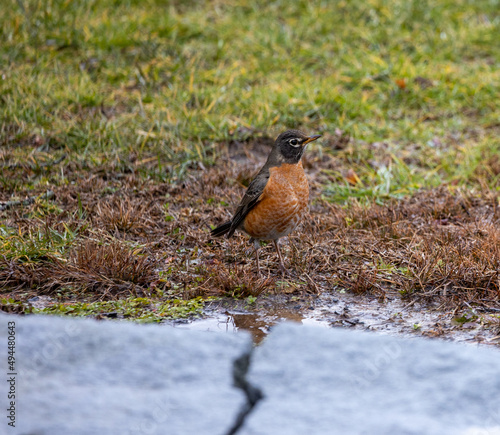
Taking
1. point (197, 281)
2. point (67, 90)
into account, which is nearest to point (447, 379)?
point (197, 281)

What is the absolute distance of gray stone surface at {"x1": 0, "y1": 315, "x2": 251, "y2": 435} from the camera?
2541 mm

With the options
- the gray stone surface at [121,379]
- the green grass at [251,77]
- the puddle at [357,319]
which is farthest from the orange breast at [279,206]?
the green grass at [251,77]

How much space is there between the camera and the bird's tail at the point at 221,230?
4886mm

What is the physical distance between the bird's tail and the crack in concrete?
5.74 feet

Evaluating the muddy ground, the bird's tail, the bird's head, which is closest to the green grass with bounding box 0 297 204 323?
the muddy ground

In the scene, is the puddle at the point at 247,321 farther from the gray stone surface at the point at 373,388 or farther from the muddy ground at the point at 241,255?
the gray stone surface at the point at 373,388

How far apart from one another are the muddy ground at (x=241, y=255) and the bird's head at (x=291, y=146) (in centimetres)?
66

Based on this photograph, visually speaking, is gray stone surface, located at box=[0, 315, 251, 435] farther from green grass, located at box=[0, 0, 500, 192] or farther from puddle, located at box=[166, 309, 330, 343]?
green grass, located at box=[0, 0, 500, 192]

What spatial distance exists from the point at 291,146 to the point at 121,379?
244 cm

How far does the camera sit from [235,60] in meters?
8.72

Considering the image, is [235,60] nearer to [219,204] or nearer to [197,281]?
[219,204]

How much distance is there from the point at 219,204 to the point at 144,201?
65cm

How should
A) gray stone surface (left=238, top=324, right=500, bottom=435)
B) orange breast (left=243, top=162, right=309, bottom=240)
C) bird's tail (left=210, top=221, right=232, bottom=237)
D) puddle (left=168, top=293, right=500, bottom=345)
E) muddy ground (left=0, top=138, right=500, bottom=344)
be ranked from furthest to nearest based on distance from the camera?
bird's tail (left=210, top=221, right=232, bottom=237) → orange breast (left=243, top=162, right=309, bottom=240) → muddy ground (left=0, top=138, right=500, bottom=344) → puddle (left=168, top=293, right=500, bottom=345) → gray stone surface (left=238, top=324, right=500, bottom=435)

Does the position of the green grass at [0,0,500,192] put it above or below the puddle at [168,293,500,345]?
above
